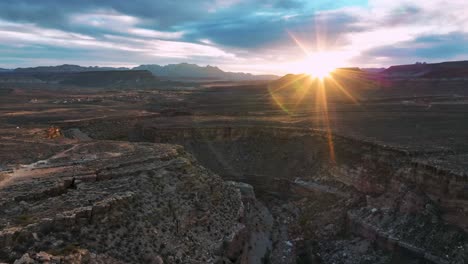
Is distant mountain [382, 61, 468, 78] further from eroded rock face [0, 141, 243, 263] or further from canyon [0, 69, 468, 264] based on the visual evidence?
eroded rock face [0, 141, 243, 263]

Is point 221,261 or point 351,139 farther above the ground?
point 351,139

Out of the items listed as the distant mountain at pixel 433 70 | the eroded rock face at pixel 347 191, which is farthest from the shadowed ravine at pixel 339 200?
the distant mountain at pixel 433 70

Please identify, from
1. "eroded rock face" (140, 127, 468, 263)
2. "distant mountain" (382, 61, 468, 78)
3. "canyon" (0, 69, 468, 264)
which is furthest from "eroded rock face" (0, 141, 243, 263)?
"distant mountain" (382, 61, 468, 78)

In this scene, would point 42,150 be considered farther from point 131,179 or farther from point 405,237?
point 405,237

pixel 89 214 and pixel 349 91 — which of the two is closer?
pixel 89 214

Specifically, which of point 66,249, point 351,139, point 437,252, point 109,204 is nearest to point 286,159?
point 351,139

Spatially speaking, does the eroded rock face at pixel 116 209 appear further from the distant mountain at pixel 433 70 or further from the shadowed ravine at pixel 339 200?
the distant mountain at pixel 433 70

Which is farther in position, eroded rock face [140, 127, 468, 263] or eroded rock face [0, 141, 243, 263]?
eroded rock face [140, 127, 468, 263]
